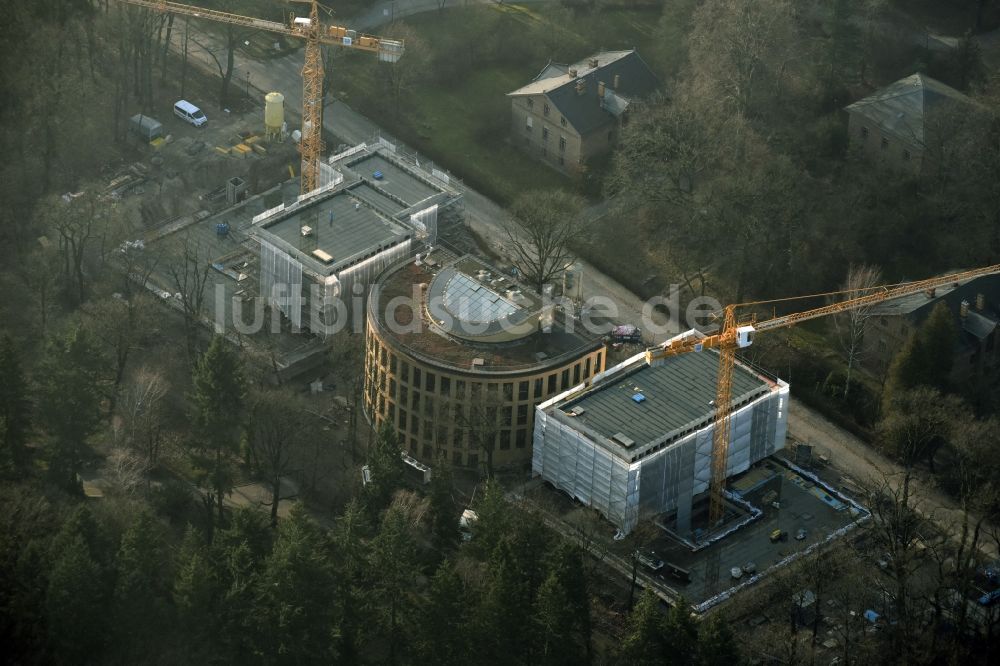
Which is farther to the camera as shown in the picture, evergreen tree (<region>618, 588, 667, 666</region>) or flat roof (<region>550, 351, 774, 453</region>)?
flat roof (<region>550, 351, 774, 453</region>)

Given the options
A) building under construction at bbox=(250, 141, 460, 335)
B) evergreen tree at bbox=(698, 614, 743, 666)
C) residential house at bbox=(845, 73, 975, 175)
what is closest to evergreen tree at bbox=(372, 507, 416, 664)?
evergreen tree at bbox=(698, 614, 743, 666)

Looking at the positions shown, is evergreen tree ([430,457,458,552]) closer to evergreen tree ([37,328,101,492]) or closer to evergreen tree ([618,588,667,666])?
evergreen tree ([618,588,667,666])

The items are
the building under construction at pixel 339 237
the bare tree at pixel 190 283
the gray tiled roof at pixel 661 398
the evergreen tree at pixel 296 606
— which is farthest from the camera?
the bare tree at pixel 190 283

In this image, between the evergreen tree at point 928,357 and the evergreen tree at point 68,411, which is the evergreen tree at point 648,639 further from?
the evergreen tree at point 68,411

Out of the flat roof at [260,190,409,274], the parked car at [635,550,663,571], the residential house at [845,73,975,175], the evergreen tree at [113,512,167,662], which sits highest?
the residential house at [845,73,975,175]

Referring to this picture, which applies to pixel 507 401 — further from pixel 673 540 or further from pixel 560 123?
pixel 560 123

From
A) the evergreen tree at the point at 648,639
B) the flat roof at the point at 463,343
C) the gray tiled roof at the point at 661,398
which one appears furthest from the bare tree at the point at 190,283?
the evergreen tree at the point at 648,639

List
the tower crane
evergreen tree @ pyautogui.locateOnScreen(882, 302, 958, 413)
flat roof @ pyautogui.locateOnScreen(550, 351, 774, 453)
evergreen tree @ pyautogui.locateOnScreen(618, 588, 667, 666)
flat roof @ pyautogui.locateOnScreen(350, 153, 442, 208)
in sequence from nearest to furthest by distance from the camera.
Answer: evergreen tree @ pyautogui.locateOnScreen(618, 588, 667, 666), flat roof @ pyautogui.locateOnScreen(550, 351, 774, 453), the tower crane, evergreen tree @ pyautogui.locateOnScreen(882, 302, 958, 413), flat roof @ pyautogui.locateOnScreen(350, 153, 442, 208)
